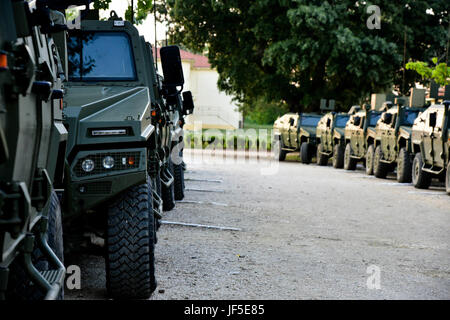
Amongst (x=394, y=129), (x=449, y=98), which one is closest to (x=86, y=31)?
(x=449, y=98)

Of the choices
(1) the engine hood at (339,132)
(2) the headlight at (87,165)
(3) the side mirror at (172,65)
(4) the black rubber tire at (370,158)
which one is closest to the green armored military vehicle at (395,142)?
(4) the black rubber tire at (370,158)

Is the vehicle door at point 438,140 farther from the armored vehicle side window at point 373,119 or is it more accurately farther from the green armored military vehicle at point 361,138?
the armored vehicle side window at point 373,119

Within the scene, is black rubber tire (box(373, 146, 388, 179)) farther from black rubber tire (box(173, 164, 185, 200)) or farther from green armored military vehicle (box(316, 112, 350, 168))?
black rubber tire (box(173, 164, 185, 200))

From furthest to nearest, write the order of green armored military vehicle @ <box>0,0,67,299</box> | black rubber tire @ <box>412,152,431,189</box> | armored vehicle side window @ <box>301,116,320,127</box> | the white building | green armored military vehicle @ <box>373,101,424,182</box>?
the white building < armored vehicle side window @ <box>301,116,320,127</box> < green armored military vehicle @ <box>373,101,424,182</box> < black rubber tire @ <box>412,152,431,189</box> < green armored military vehicle @ <box>0,0,67,299</box>

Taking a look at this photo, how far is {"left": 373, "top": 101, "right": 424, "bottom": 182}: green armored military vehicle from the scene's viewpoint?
17.8m

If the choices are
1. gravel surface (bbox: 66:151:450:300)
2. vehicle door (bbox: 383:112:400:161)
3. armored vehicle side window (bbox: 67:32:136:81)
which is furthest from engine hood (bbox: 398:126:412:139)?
armored vehicle side window (bbox: 67:32:136:81)

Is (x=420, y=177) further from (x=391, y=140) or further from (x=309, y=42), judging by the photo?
(x=309, y=42)

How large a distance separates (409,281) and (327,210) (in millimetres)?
5369

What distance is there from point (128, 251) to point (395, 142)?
1372 centimetres

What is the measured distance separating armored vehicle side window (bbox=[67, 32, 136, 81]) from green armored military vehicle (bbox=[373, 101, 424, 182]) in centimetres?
1096

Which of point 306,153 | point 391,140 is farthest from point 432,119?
point 306,153

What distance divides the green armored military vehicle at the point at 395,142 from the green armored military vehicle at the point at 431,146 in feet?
1.72

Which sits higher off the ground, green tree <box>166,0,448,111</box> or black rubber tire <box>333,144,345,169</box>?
green tree <box>166,0,448,111</box>

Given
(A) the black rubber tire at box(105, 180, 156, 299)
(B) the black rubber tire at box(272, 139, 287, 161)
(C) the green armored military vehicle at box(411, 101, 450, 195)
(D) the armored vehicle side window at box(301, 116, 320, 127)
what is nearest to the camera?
(A) the black rubber tire at box(105, 180, 156, 299)
